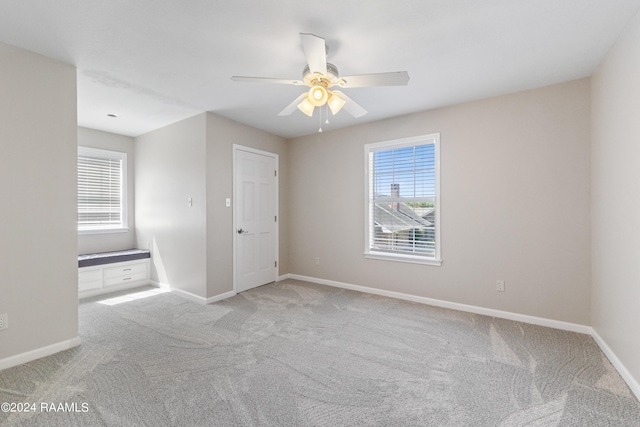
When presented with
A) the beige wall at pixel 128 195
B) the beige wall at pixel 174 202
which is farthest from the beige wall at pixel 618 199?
the beige wall at pixel 128 195

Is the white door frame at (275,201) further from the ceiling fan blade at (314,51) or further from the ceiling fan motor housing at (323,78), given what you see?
the ceiling fan blade at (314,51)

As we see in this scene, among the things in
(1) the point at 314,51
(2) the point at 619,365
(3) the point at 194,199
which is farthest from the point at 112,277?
(2) the point at 619,365

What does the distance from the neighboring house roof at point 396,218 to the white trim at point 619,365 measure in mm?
1865

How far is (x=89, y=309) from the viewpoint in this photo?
3459mm

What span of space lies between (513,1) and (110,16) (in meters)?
2.61

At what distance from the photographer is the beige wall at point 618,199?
1890mm

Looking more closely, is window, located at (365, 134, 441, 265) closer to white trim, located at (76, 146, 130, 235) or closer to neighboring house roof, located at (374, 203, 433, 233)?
neighboring house roof, located at (374, 203, 433, 233)

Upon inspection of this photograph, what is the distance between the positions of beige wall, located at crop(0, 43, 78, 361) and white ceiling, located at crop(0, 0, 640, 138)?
278mm

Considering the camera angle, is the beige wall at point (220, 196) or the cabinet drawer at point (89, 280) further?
the cabinet drawer at point (89, 280)

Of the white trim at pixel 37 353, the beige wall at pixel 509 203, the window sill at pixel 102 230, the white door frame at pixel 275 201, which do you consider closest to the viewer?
the white trim at pixel 37 353

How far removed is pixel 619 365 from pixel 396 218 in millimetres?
2459

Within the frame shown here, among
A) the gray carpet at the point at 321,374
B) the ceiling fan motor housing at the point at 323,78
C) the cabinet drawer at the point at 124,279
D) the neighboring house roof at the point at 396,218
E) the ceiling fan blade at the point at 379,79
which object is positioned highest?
the ceiling fan motor housing at the point at 323,78

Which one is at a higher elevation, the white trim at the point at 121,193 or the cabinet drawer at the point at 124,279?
the white trim at the point at 121,193

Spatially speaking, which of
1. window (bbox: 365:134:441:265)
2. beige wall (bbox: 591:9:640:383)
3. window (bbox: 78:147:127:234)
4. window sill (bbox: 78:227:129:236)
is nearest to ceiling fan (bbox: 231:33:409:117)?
beige wall (bbox: 591:9:640:383)
